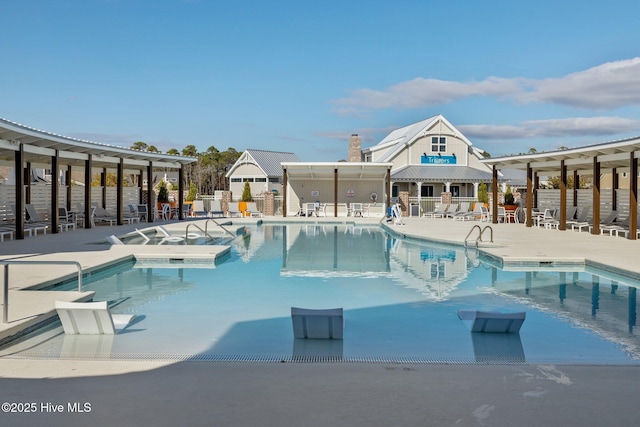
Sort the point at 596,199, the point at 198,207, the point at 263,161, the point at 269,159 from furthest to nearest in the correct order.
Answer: the point at 269,159, the point at 263,161, the point at 198,207, the point at 596,199

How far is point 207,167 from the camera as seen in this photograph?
68.2 m

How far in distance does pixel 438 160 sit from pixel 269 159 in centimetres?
1801

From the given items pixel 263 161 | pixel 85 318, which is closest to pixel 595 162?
pixel 85 318

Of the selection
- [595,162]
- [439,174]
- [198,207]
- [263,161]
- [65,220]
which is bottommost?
[65,220]

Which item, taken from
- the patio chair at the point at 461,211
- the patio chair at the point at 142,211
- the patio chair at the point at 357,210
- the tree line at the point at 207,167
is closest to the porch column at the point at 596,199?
the patio chair at the point at 461,211

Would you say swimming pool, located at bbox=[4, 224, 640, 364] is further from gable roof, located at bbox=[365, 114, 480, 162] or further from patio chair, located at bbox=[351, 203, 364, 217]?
gable roof, located at bbox=[365, 114, 480, 162]

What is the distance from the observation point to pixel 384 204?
2977cm

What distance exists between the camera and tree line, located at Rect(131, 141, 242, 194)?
219 ft

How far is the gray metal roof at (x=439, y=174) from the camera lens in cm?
3472

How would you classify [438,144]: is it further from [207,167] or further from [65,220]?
[207,167]

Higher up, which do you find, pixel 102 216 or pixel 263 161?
pixel 263 161

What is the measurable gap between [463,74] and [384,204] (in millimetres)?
7663

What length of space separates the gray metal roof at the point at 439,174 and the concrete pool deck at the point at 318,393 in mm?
29912

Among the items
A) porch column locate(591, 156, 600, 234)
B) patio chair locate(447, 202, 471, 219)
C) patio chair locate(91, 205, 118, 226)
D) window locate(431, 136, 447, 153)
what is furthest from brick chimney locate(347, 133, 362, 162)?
porch column locate(591, 156, 600, 234)
